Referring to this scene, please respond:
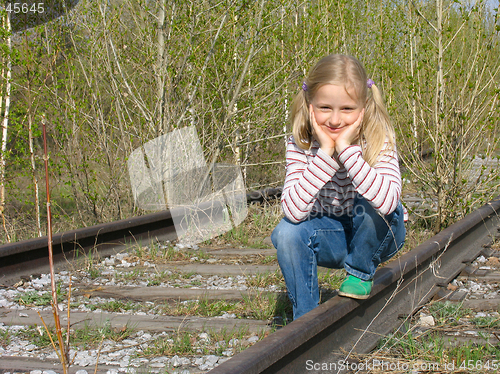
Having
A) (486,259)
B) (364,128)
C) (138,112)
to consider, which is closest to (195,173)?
(138,112)

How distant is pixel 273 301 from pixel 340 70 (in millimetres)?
1389

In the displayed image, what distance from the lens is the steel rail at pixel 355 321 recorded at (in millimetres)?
1846

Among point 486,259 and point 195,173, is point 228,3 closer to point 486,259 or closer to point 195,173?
point 195,173

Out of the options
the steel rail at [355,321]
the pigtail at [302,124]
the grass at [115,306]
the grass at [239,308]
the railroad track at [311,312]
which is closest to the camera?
the steel rail at [355,321]

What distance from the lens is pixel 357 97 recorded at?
8.20ft

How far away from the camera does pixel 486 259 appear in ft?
14.1

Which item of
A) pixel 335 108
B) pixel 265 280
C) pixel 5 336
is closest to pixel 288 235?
pixel 335 108

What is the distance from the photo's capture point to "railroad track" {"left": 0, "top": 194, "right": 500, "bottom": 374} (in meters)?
1.99

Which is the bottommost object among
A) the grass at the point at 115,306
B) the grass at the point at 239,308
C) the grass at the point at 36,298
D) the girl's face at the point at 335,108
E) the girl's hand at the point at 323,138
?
the grass at the point at 239,308

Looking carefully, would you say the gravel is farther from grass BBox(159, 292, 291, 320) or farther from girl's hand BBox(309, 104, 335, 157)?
girl's hand BBox(309, 104, 335, 157)

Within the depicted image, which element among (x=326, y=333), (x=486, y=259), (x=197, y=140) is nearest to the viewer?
(x=326, y=333)

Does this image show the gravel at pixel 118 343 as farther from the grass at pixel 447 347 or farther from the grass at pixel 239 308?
the grass at pixel 447 347

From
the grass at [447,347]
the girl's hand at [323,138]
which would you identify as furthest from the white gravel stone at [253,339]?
the girl's hand at [323,138]

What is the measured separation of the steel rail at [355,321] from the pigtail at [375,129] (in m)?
0.65
